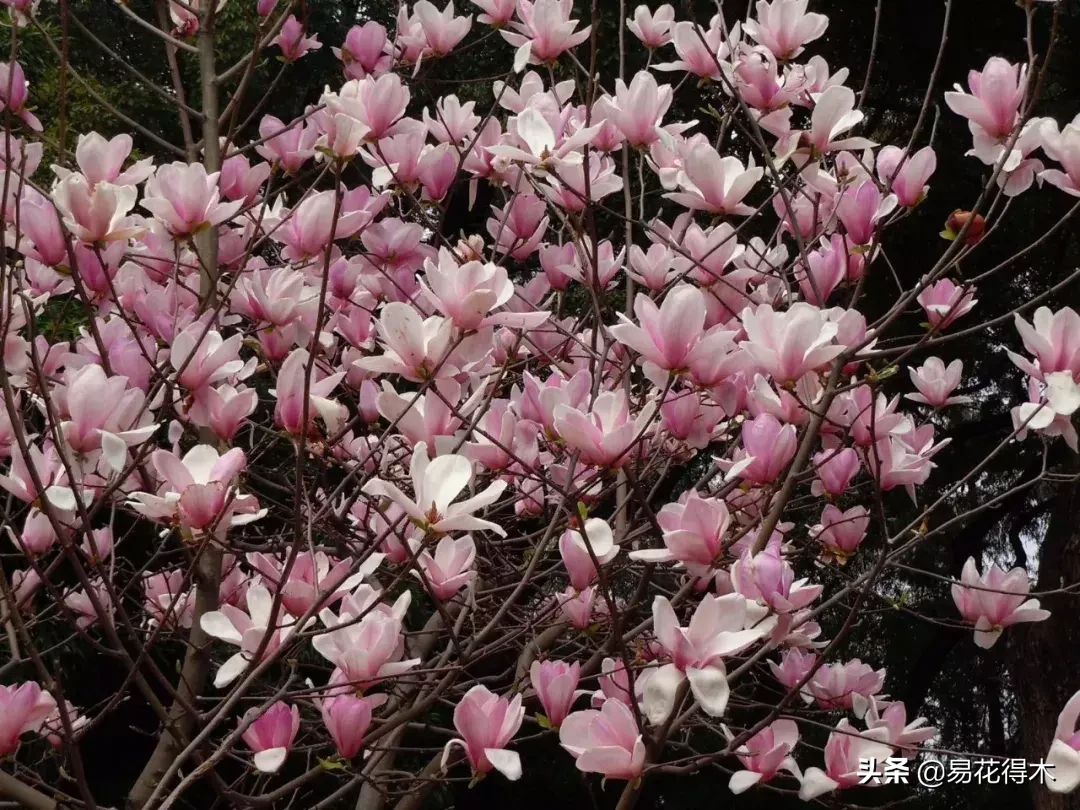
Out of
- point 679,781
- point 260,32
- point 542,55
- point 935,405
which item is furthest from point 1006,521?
point 260,32

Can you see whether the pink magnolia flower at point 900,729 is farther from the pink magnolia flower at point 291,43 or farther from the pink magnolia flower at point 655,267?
the pink magnolia flower at point 291,43

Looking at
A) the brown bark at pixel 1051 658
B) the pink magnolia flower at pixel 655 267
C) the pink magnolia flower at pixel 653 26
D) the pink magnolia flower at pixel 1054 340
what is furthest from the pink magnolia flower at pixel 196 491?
the brown bark at pixel 1051 658

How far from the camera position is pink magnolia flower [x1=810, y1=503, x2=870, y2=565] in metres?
1.65

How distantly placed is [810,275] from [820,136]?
21 cm

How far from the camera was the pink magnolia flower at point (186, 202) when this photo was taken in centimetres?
130

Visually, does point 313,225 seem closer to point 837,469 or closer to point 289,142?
point 289,142

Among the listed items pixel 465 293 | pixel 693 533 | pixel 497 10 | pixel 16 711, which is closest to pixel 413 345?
pixel 465 293

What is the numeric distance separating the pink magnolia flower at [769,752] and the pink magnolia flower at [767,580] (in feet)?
0.77

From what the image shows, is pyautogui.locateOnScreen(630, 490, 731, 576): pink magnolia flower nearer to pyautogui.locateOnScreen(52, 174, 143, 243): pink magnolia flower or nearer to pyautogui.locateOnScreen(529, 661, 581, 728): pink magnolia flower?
pyautogui.locateOnScreen(529, 661, 581, 728): pink magnolia flower

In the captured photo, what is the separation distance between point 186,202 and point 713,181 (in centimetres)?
70

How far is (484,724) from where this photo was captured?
1081 millimetres

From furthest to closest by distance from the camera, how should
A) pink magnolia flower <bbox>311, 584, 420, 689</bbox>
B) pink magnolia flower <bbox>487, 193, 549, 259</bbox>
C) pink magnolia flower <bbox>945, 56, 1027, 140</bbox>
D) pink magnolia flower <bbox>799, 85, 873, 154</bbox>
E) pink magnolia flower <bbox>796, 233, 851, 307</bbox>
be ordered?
pink magnolia flower <bbox>487, 193, 549, 259</bbox> → pink magnolia flower <bbox>796, 233, 851, 307</bbox> → pink magnolia flower <bbox>799, 85, 873, 154</bbox> → pink magnolia flower <bbox>945, 56, 1027, 140</bbox> → pink magnolia flower <bbox>311, 584, 420, 689</bbox>

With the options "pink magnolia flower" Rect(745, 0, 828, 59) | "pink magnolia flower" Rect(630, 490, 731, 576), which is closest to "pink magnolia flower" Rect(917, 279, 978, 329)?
"pink magnolia flower" Rect(745, 0, 828, 59)

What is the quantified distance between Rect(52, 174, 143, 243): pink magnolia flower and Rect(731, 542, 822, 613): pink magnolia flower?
820 millimetres
